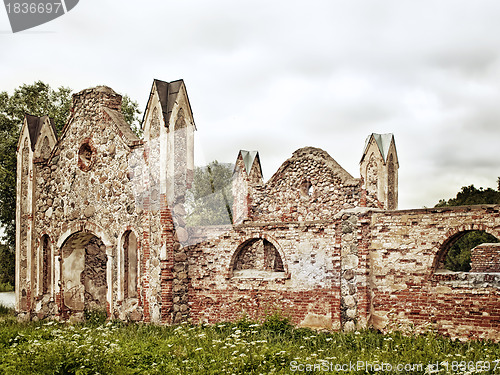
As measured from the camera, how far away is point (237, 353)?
25.0ft

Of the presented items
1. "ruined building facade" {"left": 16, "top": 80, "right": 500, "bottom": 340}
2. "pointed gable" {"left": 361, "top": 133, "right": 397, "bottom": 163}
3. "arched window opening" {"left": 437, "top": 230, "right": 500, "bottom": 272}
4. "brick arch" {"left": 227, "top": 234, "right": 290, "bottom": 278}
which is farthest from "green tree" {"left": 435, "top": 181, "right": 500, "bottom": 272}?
"brick arch" {"left": 227, "top": 234, "right": 290, "bottom": 278}

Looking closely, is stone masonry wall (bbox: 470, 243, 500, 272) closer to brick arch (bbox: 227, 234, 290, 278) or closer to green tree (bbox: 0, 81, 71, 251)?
brick arch (bbox: 227, 234, 290, 278)

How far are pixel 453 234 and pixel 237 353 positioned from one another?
4430mm

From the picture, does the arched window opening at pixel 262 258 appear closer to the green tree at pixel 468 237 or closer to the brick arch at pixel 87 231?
the brick arch at pixel 87 231

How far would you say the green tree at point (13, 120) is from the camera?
786 inches

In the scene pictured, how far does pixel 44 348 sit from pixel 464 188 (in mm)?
29918

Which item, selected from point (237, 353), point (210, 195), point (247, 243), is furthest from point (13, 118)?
point (237, 353)

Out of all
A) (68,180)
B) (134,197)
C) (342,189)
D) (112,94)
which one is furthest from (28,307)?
(342,189)

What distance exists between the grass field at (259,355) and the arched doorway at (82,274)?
346 cm

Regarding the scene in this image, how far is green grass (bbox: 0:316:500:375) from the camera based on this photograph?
23.2ft

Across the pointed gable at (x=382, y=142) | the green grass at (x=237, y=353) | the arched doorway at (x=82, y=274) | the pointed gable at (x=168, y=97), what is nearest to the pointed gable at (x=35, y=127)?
the arched doorway at (x=82, y=274)

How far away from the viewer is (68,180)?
13508mm

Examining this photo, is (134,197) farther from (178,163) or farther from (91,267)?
(91,267)

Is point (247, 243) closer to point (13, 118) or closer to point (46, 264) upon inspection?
point (46, 264)
